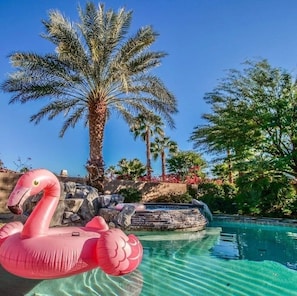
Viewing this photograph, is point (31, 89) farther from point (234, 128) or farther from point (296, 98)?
point (296, 98)

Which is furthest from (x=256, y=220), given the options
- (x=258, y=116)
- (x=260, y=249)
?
(x=260, y=249)

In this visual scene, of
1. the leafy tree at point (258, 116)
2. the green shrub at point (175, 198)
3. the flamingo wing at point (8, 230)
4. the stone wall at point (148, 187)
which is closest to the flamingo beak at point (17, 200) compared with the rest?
the flamingo wing at point (8, 230)

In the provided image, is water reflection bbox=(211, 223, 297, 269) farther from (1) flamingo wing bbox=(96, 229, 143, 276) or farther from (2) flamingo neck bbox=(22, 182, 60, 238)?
(2) flamingo neck bbox=(22, 182, 60, 238)

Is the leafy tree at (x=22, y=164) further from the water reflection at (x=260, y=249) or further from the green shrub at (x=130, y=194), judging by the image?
the water reflection at (x=260, y=249)

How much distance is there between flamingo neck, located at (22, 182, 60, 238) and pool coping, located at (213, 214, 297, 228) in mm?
12747

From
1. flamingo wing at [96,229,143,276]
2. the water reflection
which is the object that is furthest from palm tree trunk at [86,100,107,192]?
flamingo wing at [96,229,143,276]

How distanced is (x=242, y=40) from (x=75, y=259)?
13100 mm

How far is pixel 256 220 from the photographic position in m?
14.9

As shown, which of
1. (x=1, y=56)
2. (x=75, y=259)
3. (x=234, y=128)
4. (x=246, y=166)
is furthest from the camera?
(x=234, y=128)

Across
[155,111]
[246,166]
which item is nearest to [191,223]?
[246,166]

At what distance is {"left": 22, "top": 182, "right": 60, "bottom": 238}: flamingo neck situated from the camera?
377 centimetres

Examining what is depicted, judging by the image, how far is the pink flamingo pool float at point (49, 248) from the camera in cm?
348

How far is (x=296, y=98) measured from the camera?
15867 mm

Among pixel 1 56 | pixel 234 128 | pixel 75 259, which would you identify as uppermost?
pixel 1 56
